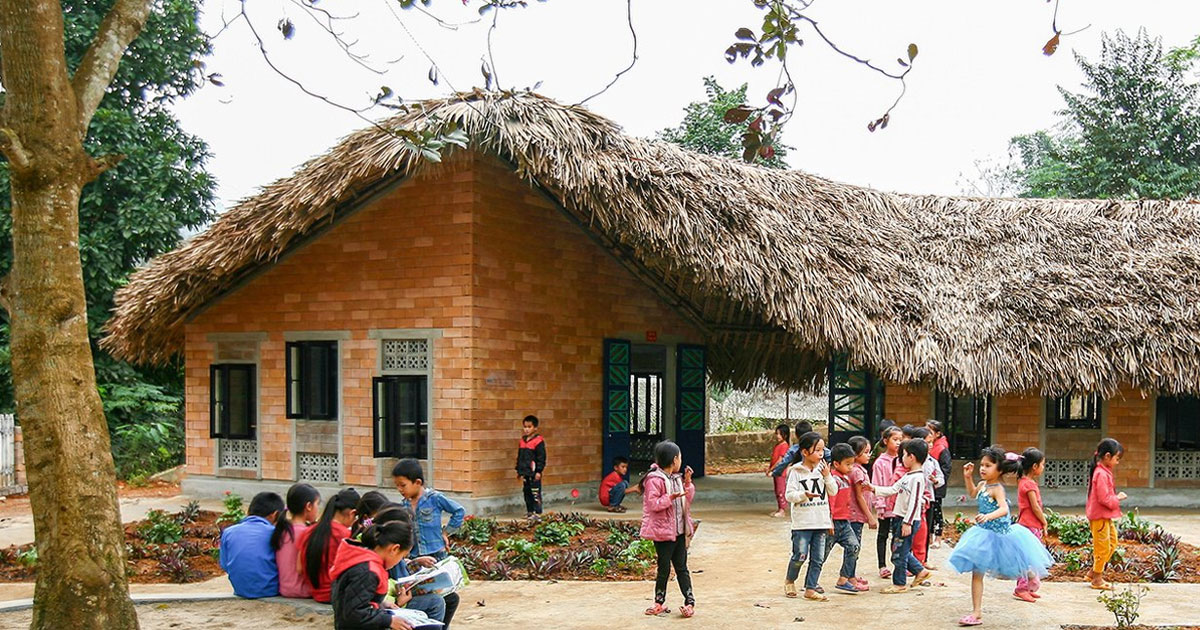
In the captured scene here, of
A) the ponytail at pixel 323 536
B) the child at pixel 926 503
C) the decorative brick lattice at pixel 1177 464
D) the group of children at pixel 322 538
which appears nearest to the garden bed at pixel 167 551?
the group of children at pixel 322 538

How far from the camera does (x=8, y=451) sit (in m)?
16.0

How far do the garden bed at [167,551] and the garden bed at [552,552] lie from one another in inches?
82.2

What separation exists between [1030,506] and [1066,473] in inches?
289

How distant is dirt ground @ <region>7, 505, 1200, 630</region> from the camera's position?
718 centimetres

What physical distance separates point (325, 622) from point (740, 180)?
9.13 m

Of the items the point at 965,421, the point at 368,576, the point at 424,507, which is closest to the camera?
the point at 368,576

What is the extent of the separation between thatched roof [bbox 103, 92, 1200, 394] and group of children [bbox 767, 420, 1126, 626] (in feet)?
14.2

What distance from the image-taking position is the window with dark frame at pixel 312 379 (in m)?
13.6

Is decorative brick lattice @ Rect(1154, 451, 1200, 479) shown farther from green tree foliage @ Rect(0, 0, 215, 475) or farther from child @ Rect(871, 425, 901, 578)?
green tree foliage @ Rect(0, 0, 215, 475)

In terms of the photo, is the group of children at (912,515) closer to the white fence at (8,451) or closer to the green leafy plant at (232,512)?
the green leafy plant at (232,512)

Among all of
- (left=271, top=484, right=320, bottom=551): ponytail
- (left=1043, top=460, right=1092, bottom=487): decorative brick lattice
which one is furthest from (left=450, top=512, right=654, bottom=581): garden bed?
(left=1043, top=460, right=1092, bottom=487): decorative brick lattice

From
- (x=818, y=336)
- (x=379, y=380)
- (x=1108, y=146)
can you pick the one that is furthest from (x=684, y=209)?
(x=1108, y=146)

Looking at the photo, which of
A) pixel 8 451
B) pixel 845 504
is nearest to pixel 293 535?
pixel 845 504

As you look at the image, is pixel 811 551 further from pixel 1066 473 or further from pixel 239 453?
pixel 239 453
